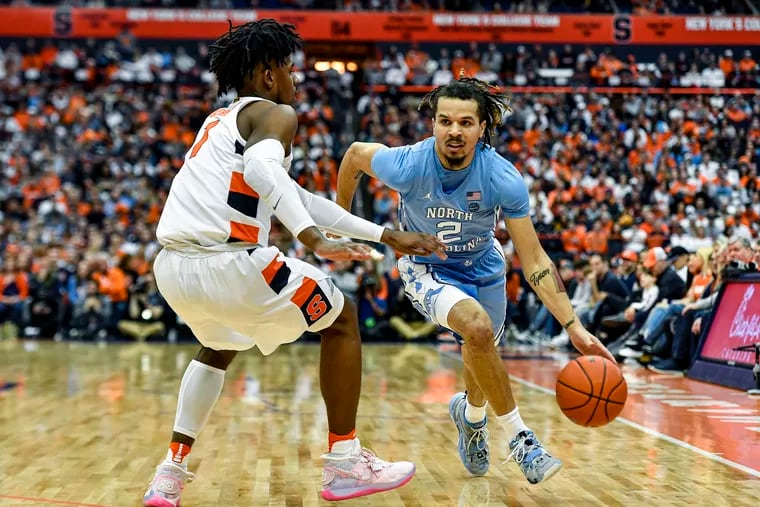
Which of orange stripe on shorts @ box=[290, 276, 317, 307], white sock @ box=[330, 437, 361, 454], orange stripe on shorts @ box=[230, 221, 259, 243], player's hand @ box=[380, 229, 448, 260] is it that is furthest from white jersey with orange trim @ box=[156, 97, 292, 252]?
white sock @ box=[330, 437, 361, 454]

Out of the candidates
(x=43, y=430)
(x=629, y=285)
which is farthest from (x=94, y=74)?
(x=43, y=430)

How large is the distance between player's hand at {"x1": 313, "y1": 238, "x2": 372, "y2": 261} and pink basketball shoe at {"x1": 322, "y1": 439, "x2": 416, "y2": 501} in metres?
0.95

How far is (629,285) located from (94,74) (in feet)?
54.2

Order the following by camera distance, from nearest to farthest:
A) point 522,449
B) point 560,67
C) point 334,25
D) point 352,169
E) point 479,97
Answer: point 522,449
point 479,97
point 352,169
point 560,67
point 334,25

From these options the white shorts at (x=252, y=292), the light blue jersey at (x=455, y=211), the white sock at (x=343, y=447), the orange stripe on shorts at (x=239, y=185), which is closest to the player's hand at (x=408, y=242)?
the white shorts at (x=252, y=292)

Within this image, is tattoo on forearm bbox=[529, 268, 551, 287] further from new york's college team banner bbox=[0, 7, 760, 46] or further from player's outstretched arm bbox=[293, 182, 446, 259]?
new york's college team banner bbox=[0, 7, 760, 46]

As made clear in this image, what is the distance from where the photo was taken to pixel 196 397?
175 inches

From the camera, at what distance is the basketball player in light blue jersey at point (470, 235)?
4.72 metres

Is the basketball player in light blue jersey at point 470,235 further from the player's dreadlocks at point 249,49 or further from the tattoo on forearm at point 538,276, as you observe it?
the player's dreadlocks at point 249,49

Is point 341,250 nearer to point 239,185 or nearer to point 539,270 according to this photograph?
point 239,185

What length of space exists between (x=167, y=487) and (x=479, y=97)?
7.94ft

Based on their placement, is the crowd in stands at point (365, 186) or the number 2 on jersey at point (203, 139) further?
the crowd in stands at point (365, 186)

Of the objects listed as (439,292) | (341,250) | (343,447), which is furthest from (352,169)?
(343,447)

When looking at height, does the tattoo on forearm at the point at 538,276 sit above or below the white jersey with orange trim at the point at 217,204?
below
